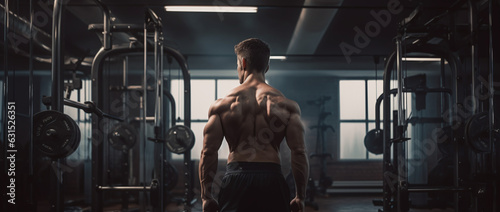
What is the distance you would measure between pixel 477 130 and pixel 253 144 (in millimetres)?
1784

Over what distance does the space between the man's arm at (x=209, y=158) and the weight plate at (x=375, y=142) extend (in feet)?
13.2

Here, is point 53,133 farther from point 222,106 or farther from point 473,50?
point 473,50

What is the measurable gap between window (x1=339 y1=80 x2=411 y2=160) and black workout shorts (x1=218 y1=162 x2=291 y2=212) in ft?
27.8

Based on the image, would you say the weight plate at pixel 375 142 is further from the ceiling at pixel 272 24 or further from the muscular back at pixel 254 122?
the muscular back at pixel 254 122

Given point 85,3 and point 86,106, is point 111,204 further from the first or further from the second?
point 86,106

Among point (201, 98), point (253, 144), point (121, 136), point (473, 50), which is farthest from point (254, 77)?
point (201, 98)

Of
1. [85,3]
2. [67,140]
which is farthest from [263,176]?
[85,3]

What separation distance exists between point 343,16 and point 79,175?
21.3 ft

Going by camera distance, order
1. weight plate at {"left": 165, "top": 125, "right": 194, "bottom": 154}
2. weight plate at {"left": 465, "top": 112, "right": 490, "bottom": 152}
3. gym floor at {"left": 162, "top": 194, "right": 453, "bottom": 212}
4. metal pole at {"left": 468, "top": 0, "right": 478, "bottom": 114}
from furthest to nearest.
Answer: gym floor at {"left": 162, "top": 194, "right": 453, "bottom": 212} → weight plate at {"left": 165, "top": 125, "right": 194, "bottom": 154} → metal pole at {"left": 468, "top": 0, "right": 478, "bottom": 114} → weight plate at {"left": 465, "top": 112, "right": 490, "bottom": 152}

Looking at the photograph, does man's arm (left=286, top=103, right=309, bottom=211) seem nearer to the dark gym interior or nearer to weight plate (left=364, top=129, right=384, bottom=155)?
the dark gym interior

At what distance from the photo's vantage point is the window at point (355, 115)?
10.3 metres

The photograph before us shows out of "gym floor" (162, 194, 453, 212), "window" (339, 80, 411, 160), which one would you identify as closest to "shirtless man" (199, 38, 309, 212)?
"gym floor" (162, 194, 453, 212)

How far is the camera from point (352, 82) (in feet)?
34.1

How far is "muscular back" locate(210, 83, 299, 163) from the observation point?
2096 millimetres
